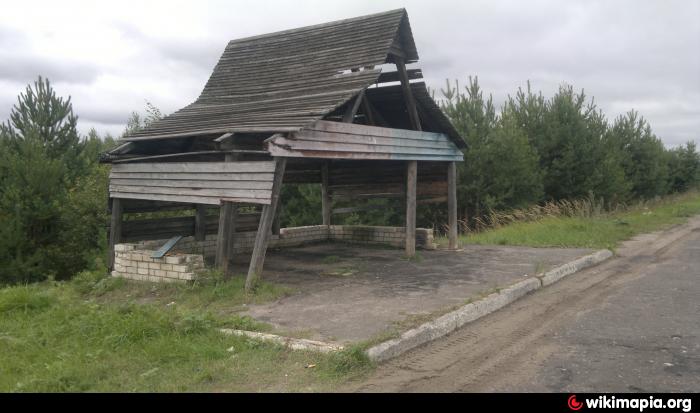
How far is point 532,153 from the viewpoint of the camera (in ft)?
70.5

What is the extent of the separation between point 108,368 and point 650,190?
33.5 meters

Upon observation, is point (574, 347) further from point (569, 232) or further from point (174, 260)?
point (569, 232)

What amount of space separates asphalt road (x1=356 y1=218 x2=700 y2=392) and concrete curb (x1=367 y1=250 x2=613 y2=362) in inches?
3.8

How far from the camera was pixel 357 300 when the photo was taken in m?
7.58

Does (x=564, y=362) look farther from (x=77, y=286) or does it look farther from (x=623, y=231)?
(x=623, y=231)

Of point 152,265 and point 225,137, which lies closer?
point 225,137

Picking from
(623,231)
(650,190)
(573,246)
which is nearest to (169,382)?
(573,246)

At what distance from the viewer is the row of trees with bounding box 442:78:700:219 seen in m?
20.3

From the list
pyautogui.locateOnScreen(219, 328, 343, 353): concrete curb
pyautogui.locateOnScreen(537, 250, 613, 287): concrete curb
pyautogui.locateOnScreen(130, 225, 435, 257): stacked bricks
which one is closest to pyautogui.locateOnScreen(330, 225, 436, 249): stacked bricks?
pyautogui.locateOnScreen(130, 225, 435, 257): stacked bricks

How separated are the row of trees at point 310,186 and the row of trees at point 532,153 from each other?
4cm

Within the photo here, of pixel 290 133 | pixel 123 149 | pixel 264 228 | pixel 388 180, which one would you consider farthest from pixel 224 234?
pixel 388 180

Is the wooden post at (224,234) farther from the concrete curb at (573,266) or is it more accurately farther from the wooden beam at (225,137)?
the concrete curb at (573,266)

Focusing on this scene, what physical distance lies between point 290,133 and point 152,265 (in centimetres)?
327
